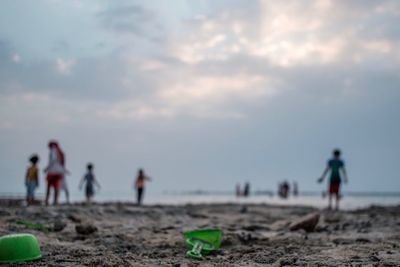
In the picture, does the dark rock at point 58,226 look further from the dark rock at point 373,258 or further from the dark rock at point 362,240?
the dark rock at point 373,258

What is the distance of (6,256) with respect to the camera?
451cm

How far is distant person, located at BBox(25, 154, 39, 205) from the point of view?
42.3 feet

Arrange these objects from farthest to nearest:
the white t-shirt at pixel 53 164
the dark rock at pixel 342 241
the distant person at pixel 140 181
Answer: the distant person at pixel 140 181, the white t-shirt at pixel 53 164, the dark rock at pixel 342 241

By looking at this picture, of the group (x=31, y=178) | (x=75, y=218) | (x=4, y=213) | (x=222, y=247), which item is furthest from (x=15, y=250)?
(x=31, y=178)

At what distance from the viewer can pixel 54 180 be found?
41.2 feet

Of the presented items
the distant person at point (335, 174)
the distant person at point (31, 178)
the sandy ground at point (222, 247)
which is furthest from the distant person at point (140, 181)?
the sandy ground at point (222, 247)

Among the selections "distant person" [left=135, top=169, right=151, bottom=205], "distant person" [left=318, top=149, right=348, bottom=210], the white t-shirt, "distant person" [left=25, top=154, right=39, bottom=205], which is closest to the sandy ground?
the white t-shirt

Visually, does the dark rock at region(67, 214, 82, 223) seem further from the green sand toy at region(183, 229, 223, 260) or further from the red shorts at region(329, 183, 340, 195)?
the red shorts at region(329, 183, 340, 195)

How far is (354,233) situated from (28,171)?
30.2 feet

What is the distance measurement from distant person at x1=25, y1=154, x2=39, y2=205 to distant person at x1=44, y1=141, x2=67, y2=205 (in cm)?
62

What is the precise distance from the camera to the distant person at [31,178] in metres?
12.9

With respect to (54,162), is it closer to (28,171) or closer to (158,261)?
(28,171)

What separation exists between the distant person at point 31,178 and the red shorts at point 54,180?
67 cm

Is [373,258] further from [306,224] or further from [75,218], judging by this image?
[75,218]
